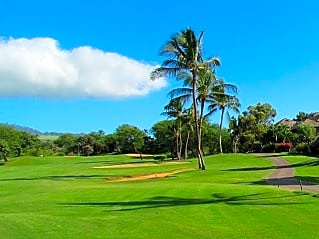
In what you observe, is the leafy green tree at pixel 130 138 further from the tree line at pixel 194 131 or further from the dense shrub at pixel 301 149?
the dense shrub at pixel 301 149

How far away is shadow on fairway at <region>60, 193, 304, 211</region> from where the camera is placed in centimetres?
1973

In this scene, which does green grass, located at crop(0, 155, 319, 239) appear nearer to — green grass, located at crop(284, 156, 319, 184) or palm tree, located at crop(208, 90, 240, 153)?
green grass, located at crop(284, 156, 319, 184)

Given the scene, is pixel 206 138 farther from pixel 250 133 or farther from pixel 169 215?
pixel 169 215

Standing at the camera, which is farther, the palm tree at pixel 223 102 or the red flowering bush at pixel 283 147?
the red flowering bush at pixel 283 147

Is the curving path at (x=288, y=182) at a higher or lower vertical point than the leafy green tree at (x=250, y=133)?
lower

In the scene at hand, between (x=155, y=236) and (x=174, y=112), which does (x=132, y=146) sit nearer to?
(x=174, y=112)

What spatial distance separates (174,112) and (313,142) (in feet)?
86.8

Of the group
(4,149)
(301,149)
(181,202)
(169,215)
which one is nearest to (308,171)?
(181,202)

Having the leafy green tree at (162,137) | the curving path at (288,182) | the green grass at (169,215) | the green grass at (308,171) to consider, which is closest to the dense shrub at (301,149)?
the green grass at (308,171)

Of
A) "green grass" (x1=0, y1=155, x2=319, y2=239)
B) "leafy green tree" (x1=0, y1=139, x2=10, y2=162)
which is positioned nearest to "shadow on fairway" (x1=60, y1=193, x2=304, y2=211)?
"green grass" (x1=0, y1=155, x2=319, y2=239)

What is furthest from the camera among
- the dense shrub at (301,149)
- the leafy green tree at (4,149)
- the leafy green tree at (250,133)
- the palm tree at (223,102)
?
the leafy green tree at (4,149)

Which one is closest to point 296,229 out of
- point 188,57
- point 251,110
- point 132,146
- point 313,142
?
point 188,57

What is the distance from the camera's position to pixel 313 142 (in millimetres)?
83812

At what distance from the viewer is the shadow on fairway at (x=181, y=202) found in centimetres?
1973
